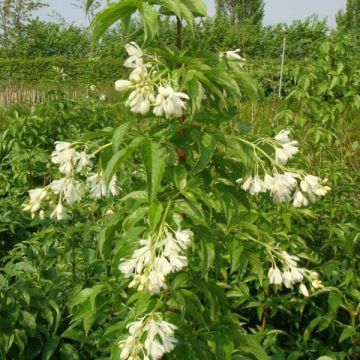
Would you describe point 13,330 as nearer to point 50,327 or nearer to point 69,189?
point 50,327

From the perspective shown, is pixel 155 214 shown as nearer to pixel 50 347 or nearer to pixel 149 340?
pixel 149 340

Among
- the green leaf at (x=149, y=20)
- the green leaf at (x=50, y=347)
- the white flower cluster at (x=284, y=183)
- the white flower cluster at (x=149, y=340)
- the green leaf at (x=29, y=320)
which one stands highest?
the green leaf at (x=149, y=20)

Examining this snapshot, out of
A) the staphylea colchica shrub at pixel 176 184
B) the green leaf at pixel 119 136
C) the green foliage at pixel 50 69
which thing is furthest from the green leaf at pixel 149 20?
the green foliage at pixel 50 69

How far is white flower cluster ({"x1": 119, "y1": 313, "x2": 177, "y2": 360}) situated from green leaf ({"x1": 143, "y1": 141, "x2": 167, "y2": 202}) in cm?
33

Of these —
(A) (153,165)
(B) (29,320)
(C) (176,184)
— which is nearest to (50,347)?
(B) (29,320)

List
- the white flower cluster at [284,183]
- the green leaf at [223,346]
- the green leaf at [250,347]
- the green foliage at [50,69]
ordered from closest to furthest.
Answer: the white flower cluster at [284,183] < the green leaf at [223,346] < the green leaf at [250,347] < the green foliage at [50,69]

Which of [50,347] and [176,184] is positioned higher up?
[176,184]

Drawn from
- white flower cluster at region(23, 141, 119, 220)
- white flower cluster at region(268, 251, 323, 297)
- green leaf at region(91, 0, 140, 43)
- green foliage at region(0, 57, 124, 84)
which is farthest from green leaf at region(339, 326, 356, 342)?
green foliage at region(0, 57, 124, 84)

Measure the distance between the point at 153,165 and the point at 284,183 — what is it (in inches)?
15.5

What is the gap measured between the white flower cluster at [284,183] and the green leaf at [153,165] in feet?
0.96

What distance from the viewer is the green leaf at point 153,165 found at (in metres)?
1.63

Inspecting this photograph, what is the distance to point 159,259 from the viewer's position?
157 centimetres

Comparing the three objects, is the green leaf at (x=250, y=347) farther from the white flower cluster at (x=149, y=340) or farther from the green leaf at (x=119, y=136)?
the green leaf at (x=119, y=136)

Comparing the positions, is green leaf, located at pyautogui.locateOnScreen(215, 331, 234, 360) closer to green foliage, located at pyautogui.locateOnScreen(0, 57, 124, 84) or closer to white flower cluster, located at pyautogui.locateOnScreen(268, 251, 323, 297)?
A: white flower cluster, located at pyautogui.locateOnScreen(268, 251, 323, 297)
